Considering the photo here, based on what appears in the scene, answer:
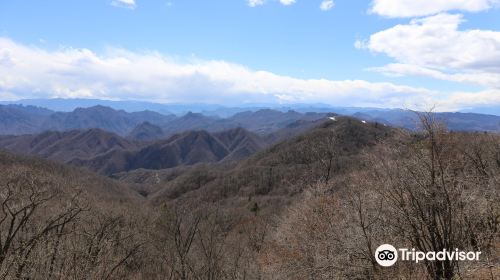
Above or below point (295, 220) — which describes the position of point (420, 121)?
above

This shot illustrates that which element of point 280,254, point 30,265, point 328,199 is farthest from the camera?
point 280,254

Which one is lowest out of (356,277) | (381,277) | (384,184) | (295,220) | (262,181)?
(262,181)

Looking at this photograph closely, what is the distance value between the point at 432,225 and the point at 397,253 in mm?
2990

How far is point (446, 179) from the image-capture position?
13977mm

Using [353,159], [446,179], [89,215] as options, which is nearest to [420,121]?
[446,179]

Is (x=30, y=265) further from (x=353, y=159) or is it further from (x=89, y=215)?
(x=353, y=159)

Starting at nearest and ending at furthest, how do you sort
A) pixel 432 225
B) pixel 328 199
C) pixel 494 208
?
pixel 432 225
pixel 494 208
pixel 328 199

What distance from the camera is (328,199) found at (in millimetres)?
33656

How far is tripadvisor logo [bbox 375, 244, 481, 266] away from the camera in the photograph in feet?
45.0

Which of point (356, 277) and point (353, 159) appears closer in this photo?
point (356, 277)

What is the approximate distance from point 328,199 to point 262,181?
6421 inches

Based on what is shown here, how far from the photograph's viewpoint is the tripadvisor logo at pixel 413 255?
1373 cm

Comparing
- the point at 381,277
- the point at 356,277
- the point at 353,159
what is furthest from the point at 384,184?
the point at 353,159

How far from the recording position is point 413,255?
48.1 feet
